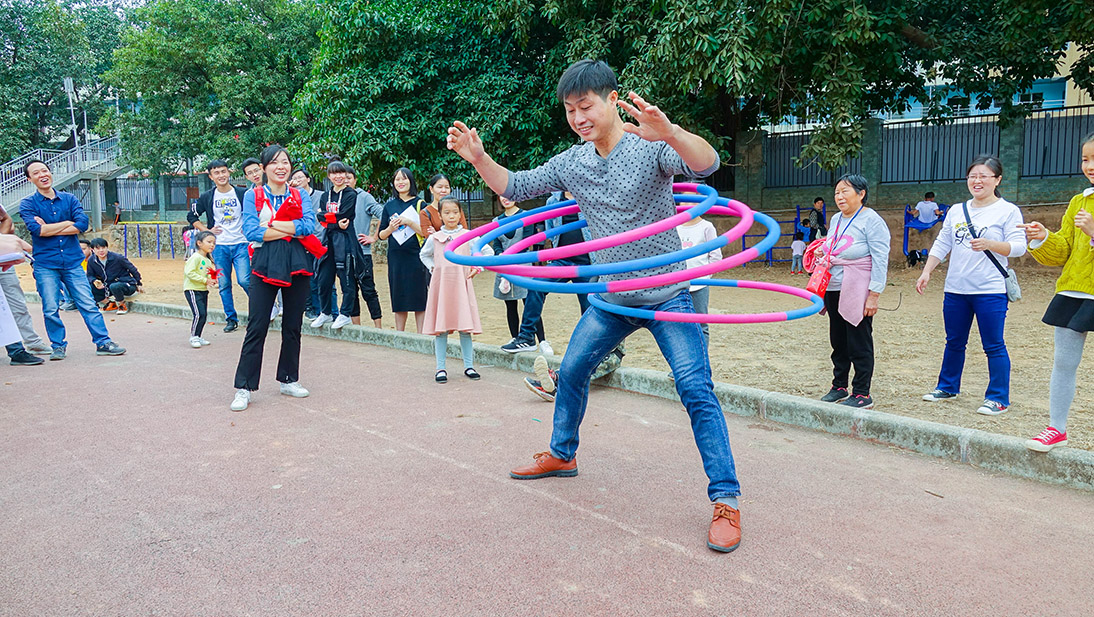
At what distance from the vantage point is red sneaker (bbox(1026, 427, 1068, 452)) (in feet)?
14.4

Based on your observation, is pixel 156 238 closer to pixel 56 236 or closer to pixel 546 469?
pixel 56 236

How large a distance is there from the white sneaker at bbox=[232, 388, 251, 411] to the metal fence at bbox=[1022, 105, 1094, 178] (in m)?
17.4

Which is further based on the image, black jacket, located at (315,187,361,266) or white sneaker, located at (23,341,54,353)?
black jacket, located at (315,187,361,266)

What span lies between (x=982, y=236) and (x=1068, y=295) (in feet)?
4.40

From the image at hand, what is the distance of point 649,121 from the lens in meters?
3.23

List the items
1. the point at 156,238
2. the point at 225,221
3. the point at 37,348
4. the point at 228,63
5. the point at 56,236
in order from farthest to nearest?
1. the point at 156,238
2. the point at 228,63
3. the point at 225,221
4. the point at 37,348
5. the point at 56,236

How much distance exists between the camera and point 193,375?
758cm

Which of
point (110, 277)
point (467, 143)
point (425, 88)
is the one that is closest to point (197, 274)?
point (110, 277)

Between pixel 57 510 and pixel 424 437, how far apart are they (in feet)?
6.80

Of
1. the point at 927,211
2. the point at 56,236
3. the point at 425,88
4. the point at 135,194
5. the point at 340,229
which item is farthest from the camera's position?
the point at 135,194

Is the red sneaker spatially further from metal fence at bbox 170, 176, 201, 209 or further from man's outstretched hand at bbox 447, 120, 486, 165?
metal fence at bbox 170, 176, 201, 209

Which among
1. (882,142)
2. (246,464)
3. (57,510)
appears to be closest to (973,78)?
(882,142)

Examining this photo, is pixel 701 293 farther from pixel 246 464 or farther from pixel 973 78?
pixel 973 78

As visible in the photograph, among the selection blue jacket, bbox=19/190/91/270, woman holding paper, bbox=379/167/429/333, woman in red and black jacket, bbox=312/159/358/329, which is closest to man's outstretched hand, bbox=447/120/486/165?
woman holding paper, bbox=379/167/429/333
